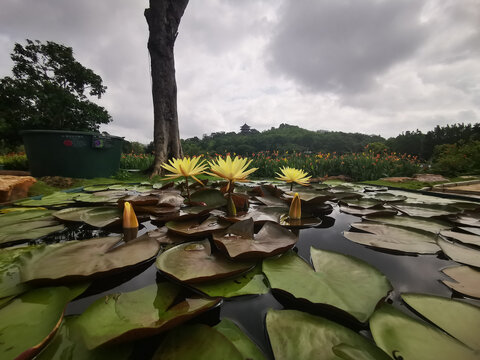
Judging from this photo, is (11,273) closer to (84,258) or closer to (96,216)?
(84,258)

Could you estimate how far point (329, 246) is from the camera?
750mm

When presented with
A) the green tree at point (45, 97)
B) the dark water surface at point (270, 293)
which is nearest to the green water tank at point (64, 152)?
the dark water surface at point (270, 293)

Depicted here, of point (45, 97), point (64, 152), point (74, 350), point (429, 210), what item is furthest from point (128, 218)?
point (45, 97)

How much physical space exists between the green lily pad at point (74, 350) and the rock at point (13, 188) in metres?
1.51

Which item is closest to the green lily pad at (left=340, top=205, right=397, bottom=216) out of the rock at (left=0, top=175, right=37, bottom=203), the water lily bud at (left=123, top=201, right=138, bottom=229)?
the water lily bud at (left=123, top=201, right=138, bottom=229)

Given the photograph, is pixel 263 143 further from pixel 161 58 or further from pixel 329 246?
pixel 329 246

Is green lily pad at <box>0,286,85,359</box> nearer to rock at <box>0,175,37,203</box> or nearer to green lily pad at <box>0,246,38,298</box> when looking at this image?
green lily pad at <box>0,246,38,298</box>

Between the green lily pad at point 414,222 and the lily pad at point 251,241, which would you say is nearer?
the lily pad at point 251,241

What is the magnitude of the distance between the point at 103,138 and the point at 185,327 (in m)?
3.50

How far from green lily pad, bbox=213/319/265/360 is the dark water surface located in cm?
2

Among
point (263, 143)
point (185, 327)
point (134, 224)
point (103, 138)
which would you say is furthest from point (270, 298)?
point (263, 143)

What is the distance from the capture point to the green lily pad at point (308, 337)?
0.33 m

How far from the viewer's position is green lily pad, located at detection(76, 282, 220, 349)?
0.31 m

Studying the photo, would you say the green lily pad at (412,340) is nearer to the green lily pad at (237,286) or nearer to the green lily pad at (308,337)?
the green lily pad at (308,337)
